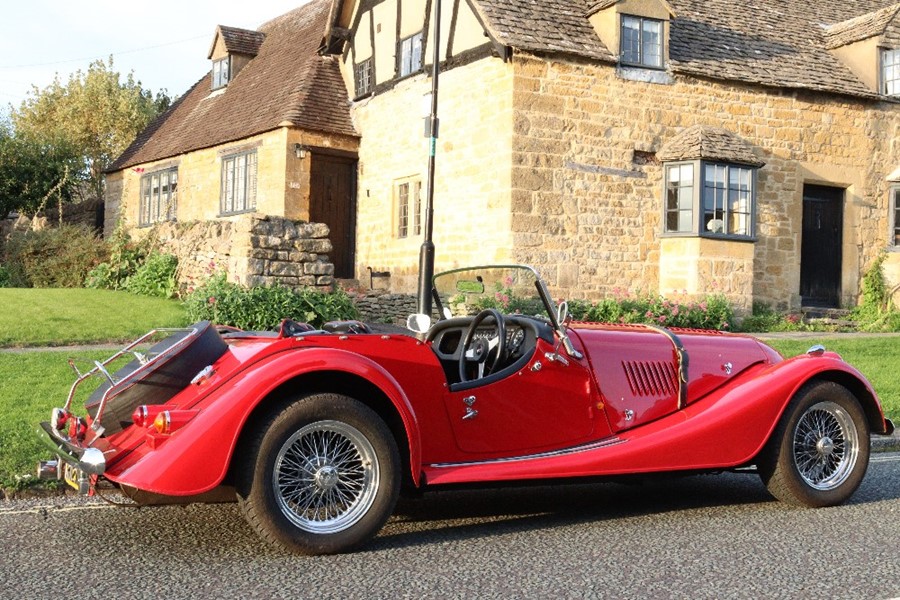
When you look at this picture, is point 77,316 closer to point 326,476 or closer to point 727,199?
point 727,199

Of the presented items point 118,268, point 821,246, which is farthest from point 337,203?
point 821,246

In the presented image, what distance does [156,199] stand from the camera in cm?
2645

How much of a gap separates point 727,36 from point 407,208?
7121 mm

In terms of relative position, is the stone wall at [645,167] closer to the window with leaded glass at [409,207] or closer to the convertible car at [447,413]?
the window with leaded glass at [409,207]

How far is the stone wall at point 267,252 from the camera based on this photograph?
1509 centimetres

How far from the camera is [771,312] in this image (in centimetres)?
1867

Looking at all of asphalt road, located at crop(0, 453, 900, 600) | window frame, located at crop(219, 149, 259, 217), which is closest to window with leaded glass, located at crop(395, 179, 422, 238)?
window frame, located at crop(219, 149, 259, 217)

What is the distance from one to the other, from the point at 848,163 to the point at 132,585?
61.0 ft

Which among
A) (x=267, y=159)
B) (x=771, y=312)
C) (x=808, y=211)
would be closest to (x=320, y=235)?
(x=267, y=159)

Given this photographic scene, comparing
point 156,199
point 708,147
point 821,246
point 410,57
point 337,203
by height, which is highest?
point 410,57

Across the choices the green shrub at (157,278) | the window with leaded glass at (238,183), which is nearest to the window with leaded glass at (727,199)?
the green shrub at (157,278)

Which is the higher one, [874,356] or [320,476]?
[874,356]

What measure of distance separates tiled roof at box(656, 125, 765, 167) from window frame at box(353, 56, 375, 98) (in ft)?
22.0

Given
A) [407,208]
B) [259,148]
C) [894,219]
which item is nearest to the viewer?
[894,219]
